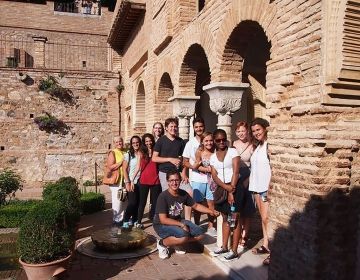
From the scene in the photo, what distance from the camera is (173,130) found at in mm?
6289

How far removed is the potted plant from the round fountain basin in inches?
39.2

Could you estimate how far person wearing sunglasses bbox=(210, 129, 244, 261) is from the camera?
4.88m

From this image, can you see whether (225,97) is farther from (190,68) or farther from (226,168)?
(190,68)

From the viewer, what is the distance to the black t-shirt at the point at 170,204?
513 centimetres

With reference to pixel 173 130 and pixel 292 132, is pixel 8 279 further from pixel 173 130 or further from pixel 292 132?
pixel 292 132

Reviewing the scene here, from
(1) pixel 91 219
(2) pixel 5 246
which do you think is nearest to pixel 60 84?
(1) pixel 91 219

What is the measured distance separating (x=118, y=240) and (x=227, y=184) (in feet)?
6.16

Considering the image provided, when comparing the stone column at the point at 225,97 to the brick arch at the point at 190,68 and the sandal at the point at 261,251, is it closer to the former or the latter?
the brick arch at the point at 190,68

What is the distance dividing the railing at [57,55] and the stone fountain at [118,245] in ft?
58.1

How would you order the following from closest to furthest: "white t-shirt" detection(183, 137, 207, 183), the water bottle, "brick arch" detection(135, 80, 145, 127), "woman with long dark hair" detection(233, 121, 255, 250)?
1. the water bottle
2. "woman with long dark hair" detection(233, 121, 255, 250)
3. "white t-shirt" detection(183, 137, 207, 183)
4. "brick arch" detection(135, 80, 145, 127)

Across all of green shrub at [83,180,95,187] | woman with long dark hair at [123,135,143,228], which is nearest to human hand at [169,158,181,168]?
woman with long dark hair at [123,135,143,228]

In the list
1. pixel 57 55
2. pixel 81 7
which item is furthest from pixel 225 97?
pixel 81 7

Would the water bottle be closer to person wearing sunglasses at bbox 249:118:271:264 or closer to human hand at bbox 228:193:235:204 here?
human hand at bbox 228:193:235:204

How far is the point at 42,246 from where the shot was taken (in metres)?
4.27
